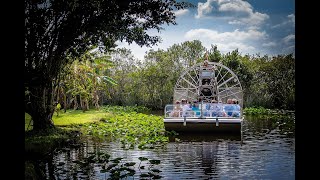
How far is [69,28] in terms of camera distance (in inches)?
384

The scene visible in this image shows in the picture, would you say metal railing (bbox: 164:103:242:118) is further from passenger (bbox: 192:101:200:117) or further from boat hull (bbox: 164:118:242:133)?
boat hull (bbox: 164:118:242:133)

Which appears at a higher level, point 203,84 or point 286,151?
point 203,84

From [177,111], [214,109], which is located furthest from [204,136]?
[214,109]

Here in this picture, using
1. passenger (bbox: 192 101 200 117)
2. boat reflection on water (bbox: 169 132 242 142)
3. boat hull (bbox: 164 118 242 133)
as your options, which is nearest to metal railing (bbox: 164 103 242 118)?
passenger (bbox: 192 101 200 117)

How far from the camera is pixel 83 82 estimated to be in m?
18.9

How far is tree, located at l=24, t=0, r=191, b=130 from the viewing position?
327 inches

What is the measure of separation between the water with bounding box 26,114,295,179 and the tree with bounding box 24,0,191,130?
1923 millimetres

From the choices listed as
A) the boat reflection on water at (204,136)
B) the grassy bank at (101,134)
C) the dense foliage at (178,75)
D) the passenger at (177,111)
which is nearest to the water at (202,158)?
the boat reflection on water at (204,136)

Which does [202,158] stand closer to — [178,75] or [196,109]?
[196,109]

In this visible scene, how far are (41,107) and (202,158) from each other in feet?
17.8

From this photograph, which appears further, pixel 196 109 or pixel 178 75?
pixel 178 75
